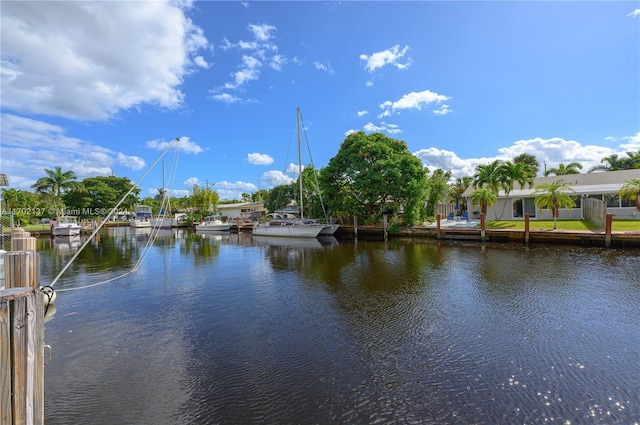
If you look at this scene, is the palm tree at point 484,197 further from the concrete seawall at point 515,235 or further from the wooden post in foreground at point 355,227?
the wooden post in foreground at point 355,227

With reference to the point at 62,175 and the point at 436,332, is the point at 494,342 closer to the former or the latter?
the point at 436,332

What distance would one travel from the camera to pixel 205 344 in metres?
7.49

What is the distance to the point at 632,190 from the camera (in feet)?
78.9

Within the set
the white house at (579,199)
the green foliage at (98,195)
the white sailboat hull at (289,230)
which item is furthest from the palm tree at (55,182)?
the white house at (579,199)

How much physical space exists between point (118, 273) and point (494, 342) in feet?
54.5

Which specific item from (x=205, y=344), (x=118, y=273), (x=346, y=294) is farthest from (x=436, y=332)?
(x=118, y=273)

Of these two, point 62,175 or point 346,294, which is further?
point 62,175

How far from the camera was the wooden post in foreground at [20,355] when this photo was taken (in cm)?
314

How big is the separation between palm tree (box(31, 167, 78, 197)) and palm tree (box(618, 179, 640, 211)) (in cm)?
7101

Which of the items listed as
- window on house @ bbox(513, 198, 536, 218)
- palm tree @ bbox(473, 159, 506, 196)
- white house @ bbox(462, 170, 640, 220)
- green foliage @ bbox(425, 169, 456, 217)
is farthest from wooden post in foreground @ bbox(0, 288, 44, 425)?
green foliage @ bbox(425, 169, 456, 217)

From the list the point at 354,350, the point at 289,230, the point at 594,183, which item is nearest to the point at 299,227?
the point at 289,230

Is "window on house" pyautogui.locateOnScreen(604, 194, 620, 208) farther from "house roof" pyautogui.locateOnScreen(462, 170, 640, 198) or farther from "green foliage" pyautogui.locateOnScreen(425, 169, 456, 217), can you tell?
"green foliage" pyautogui.locateOnScreen(425, 169, 456, 217)

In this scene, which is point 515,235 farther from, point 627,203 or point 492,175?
point 627,203

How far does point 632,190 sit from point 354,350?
28.9m
